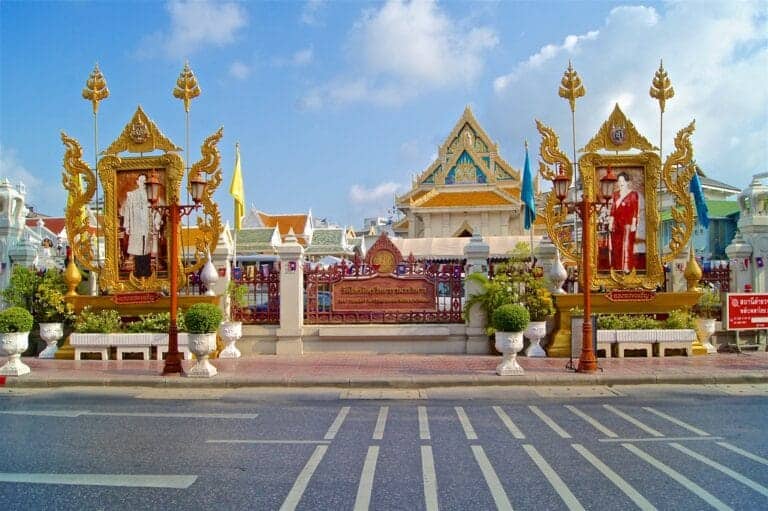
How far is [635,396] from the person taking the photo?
32.2 ft

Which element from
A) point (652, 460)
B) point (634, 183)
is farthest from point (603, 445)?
point (634, 183)

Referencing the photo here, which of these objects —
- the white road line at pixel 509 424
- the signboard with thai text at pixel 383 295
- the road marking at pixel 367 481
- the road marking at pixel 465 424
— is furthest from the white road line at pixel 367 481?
the signboard with thai text at pixel 383 295

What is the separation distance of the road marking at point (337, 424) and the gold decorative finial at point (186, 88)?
28.3ft

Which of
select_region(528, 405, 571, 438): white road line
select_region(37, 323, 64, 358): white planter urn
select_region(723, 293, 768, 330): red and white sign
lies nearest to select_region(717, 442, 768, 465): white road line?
select_region(528, 405, 571, 438): white road line

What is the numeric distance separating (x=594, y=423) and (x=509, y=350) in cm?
334

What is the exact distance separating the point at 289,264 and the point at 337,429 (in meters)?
6.94

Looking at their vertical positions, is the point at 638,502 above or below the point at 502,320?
below

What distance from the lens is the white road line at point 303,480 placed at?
4957 millimetres

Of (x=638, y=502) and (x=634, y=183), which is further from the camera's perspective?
(x=634, y=183)

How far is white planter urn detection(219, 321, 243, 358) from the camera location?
13.5 meters

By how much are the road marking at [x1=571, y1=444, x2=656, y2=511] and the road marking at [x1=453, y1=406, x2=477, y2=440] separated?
1094 mm

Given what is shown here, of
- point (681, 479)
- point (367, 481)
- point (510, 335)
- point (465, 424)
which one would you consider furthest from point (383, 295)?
point (681, 479)

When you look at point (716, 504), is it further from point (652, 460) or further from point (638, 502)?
point (652, 460)

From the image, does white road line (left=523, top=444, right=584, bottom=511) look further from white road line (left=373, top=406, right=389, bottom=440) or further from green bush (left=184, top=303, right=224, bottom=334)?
green bush (left=184, top=303, right=224, bottom=334)
